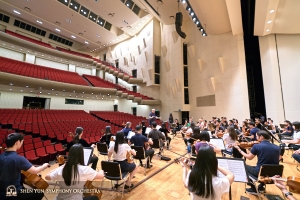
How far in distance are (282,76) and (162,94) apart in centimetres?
963

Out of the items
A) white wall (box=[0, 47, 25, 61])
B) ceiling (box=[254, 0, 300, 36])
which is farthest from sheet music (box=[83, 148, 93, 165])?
white wall (box=[0, 47, 25, 61])

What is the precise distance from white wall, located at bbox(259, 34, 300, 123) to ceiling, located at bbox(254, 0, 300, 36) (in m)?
0.73

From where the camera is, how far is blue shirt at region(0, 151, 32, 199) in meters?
1.67

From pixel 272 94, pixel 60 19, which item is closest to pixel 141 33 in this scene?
pixel 60 19

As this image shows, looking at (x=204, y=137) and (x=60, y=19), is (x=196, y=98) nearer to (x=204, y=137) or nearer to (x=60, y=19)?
(x=204, y=137)

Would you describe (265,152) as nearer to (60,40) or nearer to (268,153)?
(268,153)

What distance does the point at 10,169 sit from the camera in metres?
1.70

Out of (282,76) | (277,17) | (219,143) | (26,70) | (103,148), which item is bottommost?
(103,148)

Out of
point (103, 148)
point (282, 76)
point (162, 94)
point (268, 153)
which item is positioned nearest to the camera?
point (268, 153)

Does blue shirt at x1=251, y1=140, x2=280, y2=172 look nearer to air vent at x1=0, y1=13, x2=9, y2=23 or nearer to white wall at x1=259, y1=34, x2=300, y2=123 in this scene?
white wall at x1=259, y1=34, x2=300, y2=123

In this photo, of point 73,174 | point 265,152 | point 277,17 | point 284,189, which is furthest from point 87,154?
point 277,17

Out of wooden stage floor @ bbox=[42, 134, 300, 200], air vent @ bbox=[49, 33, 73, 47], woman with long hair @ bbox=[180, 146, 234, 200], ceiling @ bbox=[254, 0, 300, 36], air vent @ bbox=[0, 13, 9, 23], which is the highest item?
air vent @ bbox=[49, 33, 73, 47]

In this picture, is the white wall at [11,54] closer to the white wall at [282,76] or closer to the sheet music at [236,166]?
the sheet music at [236,166]

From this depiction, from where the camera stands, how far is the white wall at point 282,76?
27.7ft
